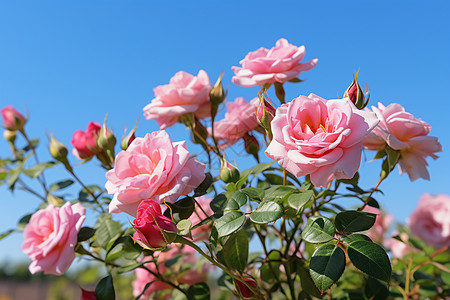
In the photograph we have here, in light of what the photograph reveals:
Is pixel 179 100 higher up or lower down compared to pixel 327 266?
higher up

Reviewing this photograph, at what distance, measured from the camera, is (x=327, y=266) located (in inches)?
20.3

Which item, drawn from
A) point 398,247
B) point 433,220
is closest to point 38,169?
point 433,220

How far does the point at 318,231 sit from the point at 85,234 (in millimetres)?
481

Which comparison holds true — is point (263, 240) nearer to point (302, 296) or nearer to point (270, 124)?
point (302, 296)

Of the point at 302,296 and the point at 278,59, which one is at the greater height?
the point at 278,59

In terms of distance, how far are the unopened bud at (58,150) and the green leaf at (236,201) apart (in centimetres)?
55

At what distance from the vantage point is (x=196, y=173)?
665mm

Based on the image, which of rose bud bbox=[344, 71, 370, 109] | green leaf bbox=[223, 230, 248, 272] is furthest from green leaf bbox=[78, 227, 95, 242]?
rose bud bbox=[344, 71, 370, 109]

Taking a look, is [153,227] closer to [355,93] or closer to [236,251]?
[236,251]

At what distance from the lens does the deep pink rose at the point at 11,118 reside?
136 centimetres

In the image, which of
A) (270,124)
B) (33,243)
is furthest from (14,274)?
(270,124)

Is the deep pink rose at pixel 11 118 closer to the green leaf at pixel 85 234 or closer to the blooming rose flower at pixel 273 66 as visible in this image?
the green leaf at pixel 85 234

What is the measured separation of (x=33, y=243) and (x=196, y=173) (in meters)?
0.42

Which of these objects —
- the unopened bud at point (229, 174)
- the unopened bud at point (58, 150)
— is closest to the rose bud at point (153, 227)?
the unopened bud at point (229, 174)
